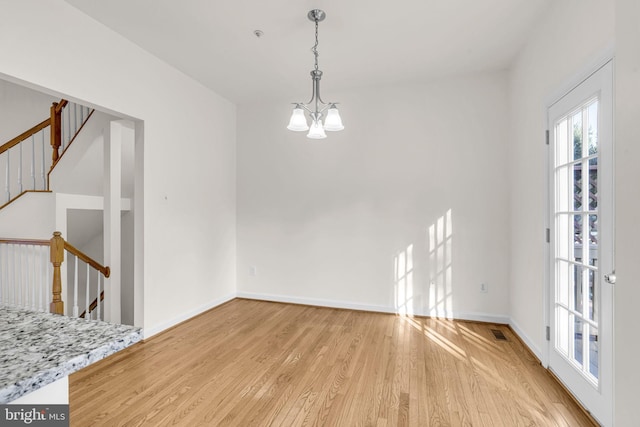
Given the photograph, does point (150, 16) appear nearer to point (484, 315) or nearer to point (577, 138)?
point (577, 138)

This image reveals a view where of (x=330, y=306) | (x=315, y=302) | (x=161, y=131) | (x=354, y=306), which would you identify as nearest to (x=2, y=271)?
(x=161, y=131)

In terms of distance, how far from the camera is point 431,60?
11.1 feet

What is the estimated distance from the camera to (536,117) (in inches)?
110

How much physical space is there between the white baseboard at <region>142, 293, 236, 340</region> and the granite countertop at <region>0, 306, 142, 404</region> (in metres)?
2.14

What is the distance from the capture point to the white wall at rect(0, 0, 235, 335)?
2.32 m

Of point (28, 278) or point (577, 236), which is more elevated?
point (577, 236)

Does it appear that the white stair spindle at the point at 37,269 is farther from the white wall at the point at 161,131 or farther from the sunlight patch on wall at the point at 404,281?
the sunlight patch on wall at the point at 404,281

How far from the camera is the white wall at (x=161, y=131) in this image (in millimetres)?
2316

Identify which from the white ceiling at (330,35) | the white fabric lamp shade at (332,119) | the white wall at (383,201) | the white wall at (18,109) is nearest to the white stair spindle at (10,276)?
the white wall at (18,109)

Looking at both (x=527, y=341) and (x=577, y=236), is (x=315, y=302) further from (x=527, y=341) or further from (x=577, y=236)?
(x=577, y=236)

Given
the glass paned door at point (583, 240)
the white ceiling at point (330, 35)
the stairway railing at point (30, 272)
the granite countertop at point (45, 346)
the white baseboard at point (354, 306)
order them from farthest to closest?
the white baseboard at point (354, 306)
the stairway railing at point (30, 272)
the white ceiling at point (330, 35)
the glass paned door at point (583, 240)
the granite countertop at point (45, 346)

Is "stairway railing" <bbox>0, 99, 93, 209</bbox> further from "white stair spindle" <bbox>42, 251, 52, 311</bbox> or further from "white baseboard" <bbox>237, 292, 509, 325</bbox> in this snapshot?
"white baseboard" <bbox>237, 292, 509, 325</bbox>

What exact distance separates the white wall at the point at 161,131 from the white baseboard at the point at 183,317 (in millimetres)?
15

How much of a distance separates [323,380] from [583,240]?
2104mm
